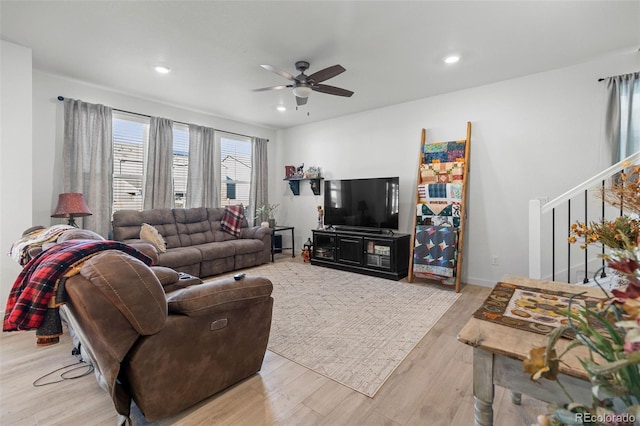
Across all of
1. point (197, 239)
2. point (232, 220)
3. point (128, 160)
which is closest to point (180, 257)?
point (197, 239)

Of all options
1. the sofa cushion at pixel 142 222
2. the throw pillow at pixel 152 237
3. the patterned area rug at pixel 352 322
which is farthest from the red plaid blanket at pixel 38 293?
the sofa cushion at pixel 142 222

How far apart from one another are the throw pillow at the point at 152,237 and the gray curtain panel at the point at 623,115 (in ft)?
17.5

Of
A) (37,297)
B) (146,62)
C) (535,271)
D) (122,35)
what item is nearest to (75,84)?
(146,62)

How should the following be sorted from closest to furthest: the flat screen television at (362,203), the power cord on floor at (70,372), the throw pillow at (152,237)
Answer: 1. the power cord on floor at (70,372)
2. the throw pillow at (152,237)
3. the flat screen television at (362,203)

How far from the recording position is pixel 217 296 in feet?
5.27

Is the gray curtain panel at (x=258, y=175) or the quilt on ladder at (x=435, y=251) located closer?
the quilt on ladder at (x=435, y=251)

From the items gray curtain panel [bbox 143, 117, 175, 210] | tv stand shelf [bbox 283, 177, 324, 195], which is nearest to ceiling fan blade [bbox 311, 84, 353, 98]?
tv stand shelf [bbox 283, 177, 324, 195]

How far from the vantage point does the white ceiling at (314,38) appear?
231cm

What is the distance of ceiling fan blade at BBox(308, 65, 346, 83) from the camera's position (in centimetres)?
271

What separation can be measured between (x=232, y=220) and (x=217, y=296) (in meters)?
3.60

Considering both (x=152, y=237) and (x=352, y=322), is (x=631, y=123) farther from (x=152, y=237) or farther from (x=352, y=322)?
(x=152, y=237)

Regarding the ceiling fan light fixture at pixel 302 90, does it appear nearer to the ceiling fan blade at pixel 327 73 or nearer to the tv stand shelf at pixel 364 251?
the ceiling fan blade at pixel 327 73

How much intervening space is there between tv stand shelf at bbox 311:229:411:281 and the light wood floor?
2.12m

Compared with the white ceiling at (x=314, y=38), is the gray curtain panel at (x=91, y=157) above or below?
below
